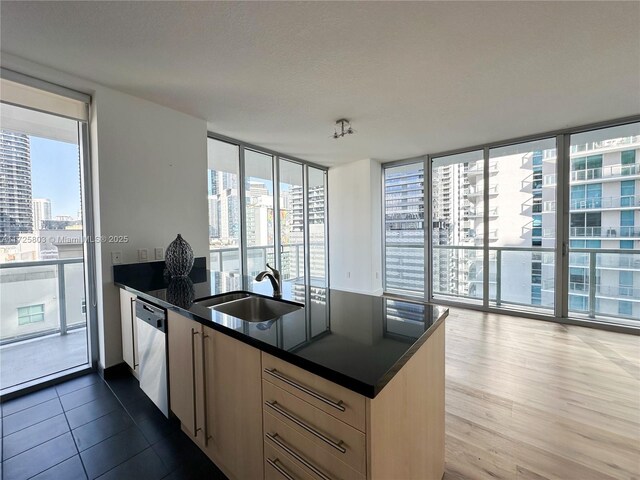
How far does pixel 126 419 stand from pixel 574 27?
386 centimetres

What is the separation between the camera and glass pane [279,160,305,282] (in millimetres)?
4539

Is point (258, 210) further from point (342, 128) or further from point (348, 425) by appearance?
point (348, 425)

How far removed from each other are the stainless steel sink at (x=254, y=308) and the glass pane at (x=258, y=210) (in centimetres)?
210

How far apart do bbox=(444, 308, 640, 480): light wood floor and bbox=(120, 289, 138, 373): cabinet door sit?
2.26 metres

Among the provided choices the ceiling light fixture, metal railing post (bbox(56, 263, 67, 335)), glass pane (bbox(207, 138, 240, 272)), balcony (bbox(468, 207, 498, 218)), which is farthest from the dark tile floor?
balcony (bbox(468, 207, 498, 218))

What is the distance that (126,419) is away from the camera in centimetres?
183

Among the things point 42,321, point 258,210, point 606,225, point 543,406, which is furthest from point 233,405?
point 606,225

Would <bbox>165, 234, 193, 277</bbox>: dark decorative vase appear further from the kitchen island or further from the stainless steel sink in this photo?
the stainless steel sink

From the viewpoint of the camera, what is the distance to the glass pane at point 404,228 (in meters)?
4.89

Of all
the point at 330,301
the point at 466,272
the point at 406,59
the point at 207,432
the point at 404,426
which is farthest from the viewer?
the point at 466,272

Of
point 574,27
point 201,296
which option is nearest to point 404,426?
point 201,296

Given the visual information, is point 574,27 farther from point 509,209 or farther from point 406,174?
point 406,174

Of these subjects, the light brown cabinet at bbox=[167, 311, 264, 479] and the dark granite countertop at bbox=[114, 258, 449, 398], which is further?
the light brown cabinet at bbox=[167, 311, 264, 479]

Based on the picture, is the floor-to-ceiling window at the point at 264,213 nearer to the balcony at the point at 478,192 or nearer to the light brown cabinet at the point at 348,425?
the light brown cabinet at the point at 348,425
